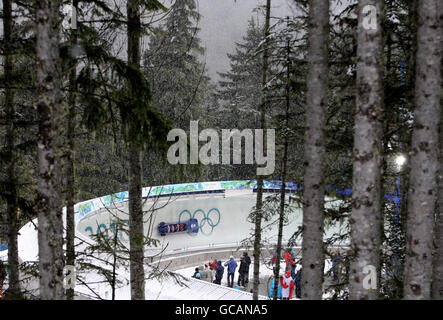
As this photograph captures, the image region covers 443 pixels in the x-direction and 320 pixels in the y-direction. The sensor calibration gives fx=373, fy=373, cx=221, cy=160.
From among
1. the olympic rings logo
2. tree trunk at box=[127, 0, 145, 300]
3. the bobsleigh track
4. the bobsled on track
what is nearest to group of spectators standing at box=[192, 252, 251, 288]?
the bobsleigh track

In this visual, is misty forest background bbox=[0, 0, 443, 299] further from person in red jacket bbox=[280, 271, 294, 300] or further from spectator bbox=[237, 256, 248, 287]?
spectator bbox=[237, 256, 248, 287]

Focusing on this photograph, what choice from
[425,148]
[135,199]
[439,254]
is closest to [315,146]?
[425,148]

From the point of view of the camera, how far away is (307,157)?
174 inches

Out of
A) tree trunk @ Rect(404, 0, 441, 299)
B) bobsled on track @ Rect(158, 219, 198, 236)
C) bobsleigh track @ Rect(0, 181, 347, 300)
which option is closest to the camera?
tree trunk @ Rect(404, 0, 441, 299)

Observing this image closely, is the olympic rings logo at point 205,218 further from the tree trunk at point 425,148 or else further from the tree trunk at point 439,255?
the tree trunk at point 425,148

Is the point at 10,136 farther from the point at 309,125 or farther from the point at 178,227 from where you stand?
the point at 178,227

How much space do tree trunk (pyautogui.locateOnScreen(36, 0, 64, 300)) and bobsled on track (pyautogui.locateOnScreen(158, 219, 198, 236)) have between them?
17192mm

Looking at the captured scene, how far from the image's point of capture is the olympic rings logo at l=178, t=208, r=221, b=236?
2197cm

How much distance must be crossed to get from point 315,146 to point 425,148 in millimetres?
1148

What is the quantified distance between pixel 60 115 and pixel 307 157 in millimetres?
2712

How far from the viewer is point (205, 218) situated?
2234 cm
